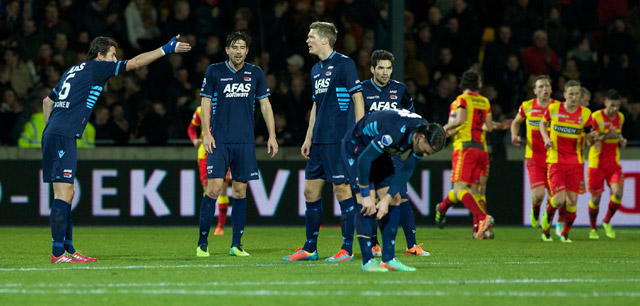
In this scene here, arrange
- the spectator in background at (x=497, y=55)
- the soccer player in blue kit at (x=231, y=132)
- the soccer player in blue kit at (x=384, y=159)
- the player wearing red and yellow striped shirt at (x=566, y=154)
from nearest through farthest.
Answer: the soccer player in blue kit at (x=384, y=159) < the soccer player in blue kit at (x=231, y=132) < the player wearing red and yellow striped shirt at (x=566, y=154) < the spectator in background at (x=497, y=55)

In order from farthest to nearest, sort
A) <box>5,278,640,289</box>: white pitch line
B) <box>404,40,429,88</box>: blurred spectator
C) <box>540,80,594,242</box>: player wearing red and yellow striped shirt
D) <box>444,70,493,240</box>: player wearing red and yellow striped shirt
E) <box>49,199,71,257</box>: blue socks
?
<box>404,40,429,88</box>: blurred spectator < <box>444,70,493,240</box>: player wearing red and yellow striped shirt < <box>540,80,594,242</box>: player wearing red and yellow striped shirt < <box>49,199,71,257</box>: blue socks < <box>5,278,640,289</box>: white pitch line

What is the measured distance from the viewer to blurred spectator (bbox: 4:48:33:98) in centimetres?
1695

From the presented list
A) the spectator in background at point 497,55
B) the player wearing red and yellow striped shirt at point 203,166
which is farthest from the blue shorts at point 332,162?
the spectator in background at point 497,55

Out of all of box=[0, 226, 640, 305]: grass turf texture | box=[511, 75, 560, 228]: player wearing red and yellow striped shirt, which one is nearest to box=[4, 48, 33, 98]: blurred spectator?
box=[0, 226, 640, 305]: grass turf texture

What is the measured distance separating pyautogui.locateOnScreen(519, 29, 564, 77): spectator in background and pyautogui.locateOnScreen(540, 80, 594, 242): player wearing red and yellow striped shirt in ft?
15.9

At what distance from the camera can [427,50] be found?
18.4m

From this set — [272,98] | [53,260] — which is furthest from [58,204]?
[272,98]

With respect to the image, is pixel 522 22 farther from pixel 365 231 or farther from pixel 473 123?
pixel 365 231

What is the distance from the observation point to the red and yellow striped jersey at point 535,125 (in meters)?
13.7

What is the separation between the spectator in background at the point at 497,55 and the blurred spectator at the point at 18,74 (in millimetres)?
7912

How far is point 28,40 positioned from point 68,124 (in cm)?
879

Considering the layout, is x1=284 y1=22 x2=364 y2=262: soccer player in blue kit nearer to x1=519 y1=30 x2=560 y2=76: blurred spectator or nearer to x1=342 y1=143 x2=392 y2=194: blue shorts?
x1=342 y1=143 x2=392 y2=194: blue shorts

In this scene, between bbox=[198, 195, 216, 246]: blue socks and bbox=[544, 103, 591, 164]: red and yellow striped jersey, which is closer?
bbox=[198, 195, 216, 246]: blue socks

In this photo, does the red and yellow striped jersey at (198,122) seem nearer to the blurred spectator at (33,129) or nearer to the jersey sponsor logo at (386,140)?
the blurred spectator at (33,129)
